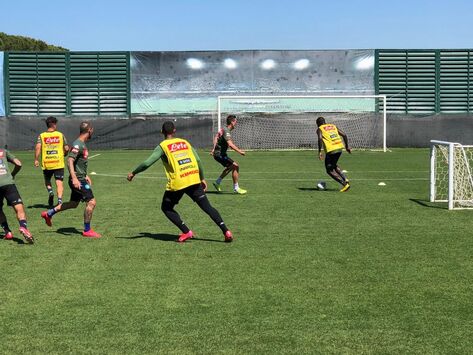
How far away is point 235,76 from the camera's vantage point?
42062 mm

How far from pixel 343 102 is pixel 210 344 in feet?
119

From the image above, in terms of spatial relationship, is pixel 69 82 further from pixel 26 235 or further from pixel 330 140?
pixel 26 235

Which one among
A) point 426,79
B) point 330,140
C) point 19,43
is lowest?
point 330,140

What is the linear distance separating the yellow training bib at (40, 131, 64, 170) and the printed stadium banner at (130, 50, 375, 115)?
26.6 meters

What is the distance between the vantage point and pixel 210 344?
5961mm

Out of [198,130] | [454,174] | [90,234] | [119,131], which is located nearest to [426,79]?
[198,130]

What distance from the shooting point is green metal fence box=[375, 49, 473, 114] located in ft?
137

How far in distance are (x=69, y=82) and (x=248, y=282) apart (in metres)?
35.7

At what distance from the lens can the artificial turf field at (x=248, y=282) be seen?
20.1 ft

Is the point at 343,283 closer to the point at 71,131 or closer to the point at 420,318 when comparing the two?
the point at 420,318

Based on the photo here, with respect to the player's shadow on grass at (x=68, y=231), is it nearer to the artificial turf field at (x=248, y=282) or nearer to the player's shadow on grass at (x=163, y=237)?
the artificial turf field at (x=248, y=282)

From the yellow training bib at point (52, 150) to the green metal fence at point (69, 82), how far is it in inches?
1053

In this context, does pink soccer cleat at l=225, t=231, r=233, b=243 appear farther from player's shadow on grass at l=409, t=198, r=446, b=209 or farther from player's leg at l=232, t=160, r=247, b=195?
player's leg at l=232, t=160, r=247, b=195

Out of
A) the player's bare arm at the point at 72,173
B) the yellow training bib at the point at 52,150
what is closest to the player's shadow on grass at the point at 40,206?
the yellow training bib at the point at 52,150
